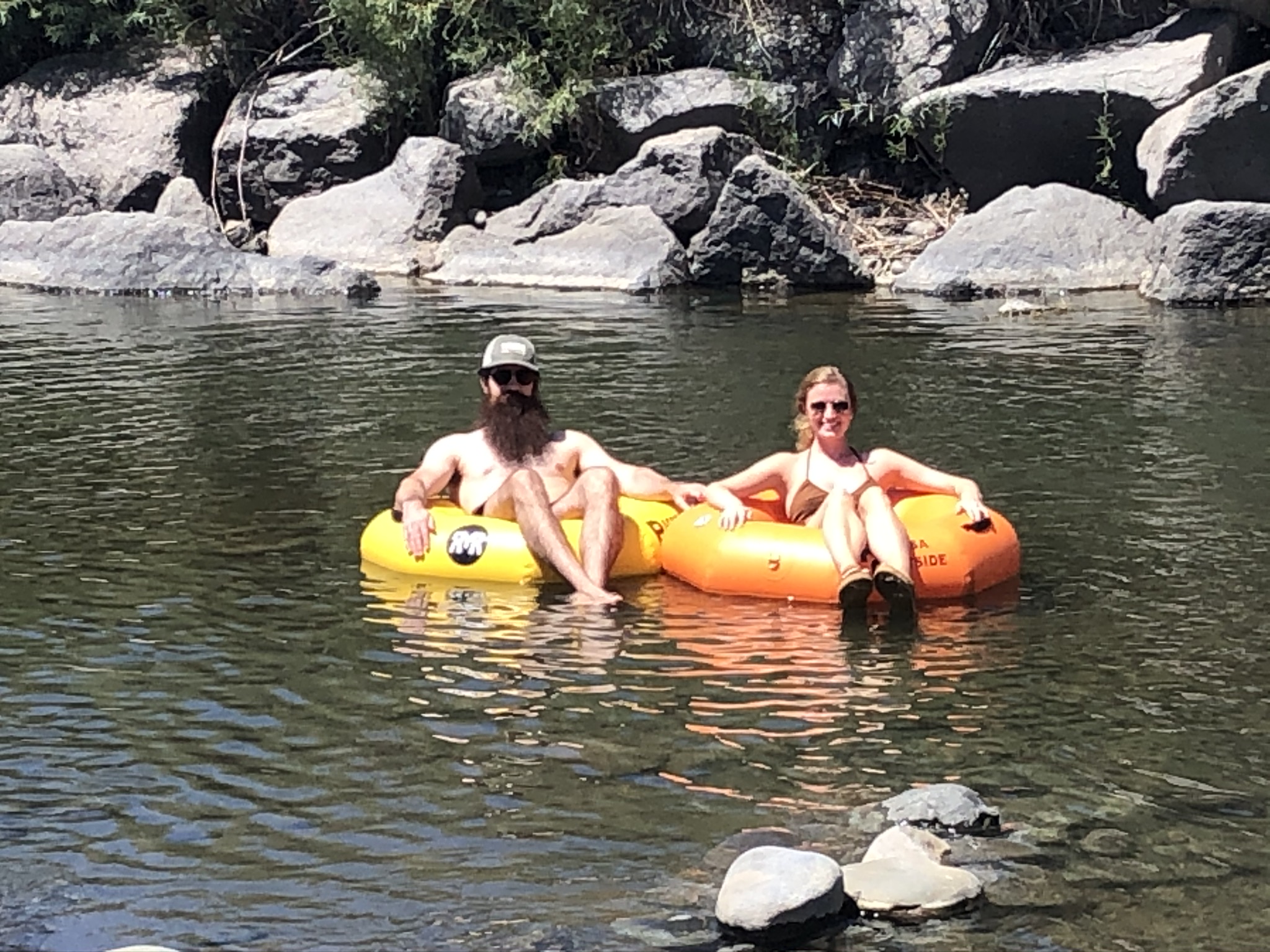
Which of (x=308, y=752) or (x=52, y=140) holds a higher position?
(x=52, y=140)

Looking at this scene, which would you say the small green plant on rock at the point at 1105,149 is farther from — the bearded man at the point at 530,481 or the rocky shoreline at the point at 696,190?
the bearded man at the point at 530,481

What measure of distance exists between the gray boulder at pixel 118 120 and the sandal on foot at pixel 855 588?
17.4 meters

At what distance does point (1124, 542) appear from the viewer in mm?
8039

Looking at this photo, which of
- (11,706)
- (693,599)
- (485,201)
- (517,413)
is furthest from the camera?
(485,201)

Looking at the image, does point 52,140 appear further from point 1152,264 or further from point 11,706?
point 11,706

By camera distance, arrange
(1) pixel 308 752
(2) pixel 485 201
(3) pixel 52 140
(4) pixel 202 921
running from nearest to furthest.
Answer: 1. (4) pixel 202 921
2. (1) pixel 308 752
3. (2) pixel 485 201
4. (3) pixel 52 140

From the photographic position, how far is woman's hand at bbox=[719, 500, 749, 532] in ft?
24.0

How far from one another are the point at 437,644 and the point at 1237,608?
9.65ft

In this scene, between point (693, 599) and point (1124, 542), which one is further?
point (1124, 542)

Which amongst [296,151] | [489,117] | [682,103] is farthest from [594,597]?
[296,151]

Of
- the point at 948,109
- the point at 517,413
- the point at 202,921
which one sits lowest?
the point at 202,921

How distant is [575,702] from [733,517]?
154 cm

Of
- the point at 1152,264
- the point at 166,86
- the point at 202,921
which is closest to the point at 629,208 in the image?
the point at 1152,264

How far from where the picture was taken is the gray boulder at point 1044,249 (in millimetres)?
17172
